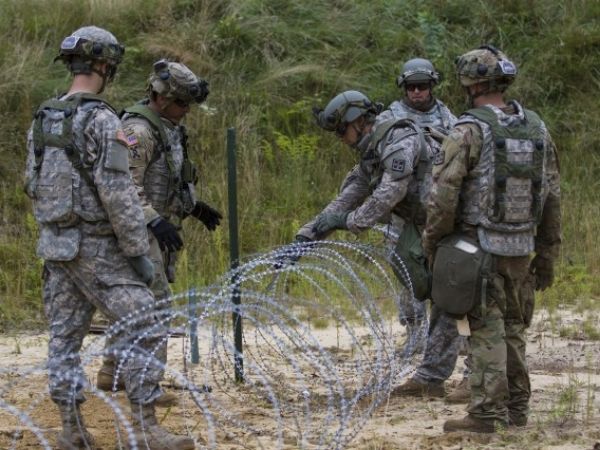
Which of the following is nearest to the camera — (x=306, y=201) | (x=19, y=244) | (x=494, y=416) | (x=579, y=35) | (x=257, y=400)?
(x=494, y=416)

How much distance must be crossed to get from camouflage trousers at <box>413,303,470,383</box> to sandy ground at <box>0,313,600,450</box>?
16 cm

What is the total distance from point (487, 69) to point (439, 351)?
6.07 ft

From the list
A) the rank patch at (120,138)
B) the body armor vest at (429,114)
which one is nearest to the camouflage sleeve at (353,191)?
the body armor vest at (429,114)

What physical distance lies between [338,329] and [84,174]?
11.6 ft

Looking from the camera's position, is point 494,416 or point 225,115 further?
point 225,115

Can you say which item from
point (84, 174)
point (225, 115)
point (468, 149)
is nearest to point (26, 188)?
point (84, 174)

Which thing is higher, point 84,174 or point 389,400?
point 84,174

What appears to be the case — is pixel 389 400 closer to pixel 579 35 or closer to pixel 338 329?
pixel 338 329

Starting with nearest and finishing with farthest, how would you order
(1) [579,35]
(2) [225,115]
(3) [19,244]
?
1. (3) [19,244]
2. (2) [225,115]
3. (1) [579,35]

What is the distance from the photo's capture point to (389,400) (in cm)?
641

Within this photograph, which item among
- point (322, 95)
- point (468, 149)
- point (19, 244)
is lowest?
point (19, 244)

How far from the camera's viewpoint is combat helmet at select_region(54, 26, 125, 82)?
16.3 ft

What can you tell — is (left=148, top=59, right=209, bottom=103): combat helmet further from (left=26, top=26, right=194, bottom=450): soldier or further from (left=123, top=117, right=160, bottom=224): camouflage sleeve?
(left=26, top=26, right=194, bottom=450): soldier

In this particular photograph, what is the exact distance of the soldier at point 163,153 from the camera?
5867mm
